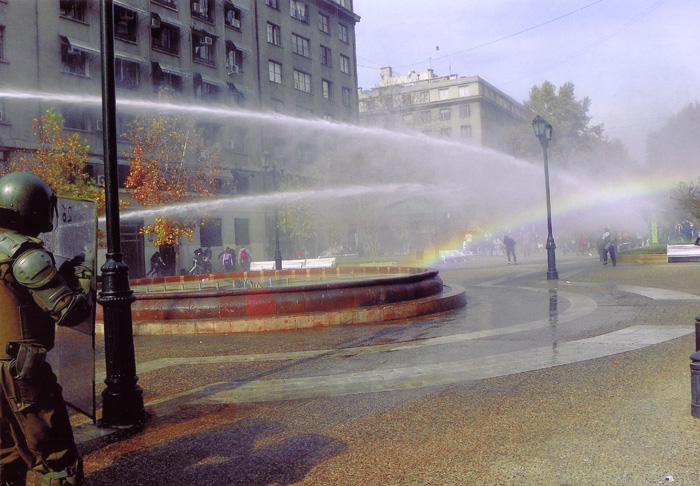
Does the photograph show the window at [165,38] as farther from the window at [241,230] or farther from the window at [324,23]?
the window at [324,23]

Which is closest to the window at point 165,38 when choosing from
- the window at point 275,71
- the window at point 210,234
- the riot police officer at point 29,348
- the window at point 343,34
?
the window at point 275,71

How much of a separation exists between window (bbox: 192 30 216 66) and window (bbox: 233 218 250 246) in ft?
32.9

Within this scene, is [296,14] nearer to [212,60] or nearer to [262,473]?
[212,60]

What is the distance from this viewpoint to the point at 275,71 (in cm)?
4100

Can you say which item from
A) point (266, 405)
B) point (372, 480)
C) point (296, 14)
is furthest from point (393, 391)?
point (296, 14)

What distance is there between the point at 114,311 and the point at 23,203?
2063mm

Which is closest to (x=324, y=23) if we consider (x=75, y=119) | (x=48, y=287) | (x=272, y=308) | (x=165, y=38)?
(x=165, y=38)

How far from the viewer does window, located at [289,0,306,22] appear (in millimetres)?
42987

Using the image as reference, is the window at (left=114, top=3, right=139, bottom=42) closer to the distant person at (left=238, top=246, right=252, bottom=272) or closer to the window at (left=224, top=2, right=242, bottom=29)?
the window at (left=224, top=2, right=242, bottom=29)

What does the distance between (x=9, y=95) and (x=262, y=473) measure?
25681 mm

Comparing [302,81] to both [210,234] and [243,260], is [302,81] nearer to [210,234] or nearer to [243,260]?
[210,234]

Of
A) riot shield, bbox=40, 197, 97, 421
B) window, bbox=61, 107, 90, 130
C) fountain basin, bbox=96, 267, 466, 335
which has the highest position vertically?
window, bbox=61, 107, 90, 130

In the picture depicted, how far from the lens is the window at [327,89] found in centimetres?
4612

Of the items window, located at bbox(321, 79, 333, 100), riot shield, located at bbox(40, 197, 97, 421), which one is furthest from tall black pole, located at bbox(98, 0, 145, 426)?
window, located at bbox(321, 79, 333, 100)
